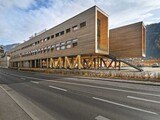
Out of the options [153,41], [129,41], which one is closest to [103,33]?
[129,41]

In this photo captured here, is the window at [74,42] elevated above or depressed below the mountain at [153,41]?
below

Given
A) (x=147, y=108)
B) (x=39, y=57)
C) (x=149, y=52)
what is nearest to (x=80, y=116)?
(x=147, y=108)

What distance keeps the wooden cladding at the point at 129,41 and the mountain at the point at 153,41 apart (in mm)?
137350

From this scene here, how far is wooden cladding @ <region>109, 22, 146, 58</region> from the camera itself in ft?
126

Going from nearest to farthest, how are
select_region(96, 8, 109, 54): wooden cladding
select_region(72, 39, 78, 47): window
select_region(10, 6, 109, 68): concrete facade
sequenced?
A: select_region(10, 6, 109, 68): concrete facade, select_region(96, 8, 109, 54): wooden cladding, select_region(72, 39, 78, 47): window

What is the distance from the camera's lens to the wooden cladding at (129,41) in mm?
38513

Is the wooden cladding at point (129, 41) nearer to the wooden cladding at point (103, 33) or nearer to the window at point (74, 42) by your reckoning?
the wooden cladding at point (103, 33)

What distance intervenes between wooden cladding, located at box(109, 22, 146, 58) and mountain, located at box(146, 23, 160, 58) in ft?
451

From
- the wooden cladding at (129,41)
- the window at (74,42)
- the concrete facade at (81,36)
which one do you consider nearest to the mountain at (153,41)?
the wooden cladding at (129,41)

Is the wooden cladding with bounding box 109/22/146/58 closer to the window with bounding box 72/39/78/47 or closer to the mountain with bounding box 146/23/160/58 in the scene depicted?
the window with bounding box 72/39/78/47

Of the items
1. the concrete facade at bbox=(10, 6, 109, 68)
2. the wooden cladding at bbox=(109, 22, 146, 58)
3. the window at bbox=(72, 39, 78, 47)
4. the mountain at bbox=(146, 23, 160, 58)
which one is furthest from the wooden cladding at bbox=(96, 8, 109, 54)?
the mountain at bbox=(146, 23, 160, 58)

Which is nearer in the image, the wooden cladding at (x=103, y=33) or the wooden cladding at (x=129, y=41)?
the wooden cladding at (x=103, y=33)

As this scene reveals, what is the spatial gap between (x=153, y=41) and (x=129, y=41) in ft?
505

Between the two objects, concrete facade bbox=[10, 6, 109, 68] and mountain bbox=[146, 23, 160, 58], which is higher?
mountain bbox=[146, 23, 160, 58]
